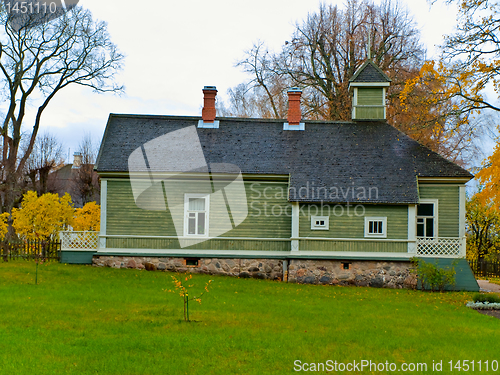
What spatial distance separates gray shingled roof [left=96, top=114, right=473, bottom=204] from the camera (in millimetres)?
19438

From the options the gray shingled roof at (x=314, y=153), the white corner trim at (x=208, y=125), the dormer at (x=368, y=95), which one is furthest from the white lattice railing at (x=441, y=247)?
the white corner trim at (x=208, y=125)

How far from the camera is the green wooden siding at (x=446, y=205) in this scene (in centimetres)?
1947

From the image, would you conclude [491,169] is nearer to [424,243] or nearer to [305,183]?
[424,243]

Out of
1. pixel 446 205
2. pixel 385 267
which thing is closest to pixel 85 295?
Result: pixel 385 267

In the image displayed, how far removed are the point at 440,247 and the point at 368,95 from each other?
25.8ft

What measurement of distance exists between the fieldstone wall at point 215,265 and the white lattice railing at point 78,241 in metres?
0.73

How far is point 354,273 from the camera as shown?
19.0 m

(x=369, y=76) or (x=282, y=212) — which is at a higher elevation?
(x=369, y=76)

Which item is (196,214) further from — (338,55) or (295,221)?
(338,55)

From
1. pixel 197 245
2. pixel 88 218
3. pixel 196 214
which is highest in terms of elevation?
pixel 196 214

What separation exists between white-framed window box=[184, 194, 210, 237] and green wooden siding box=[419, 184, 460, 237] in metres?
8.64

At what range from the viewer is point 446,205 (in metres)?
19.6

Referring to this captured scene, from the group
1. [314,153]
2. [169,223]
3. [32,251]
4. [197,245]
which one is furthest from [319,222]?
[32,251]

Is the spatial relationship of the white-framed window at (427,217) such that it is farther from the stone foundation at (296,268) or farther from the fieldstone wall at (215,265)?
the fieldstone wall at (215,265)
